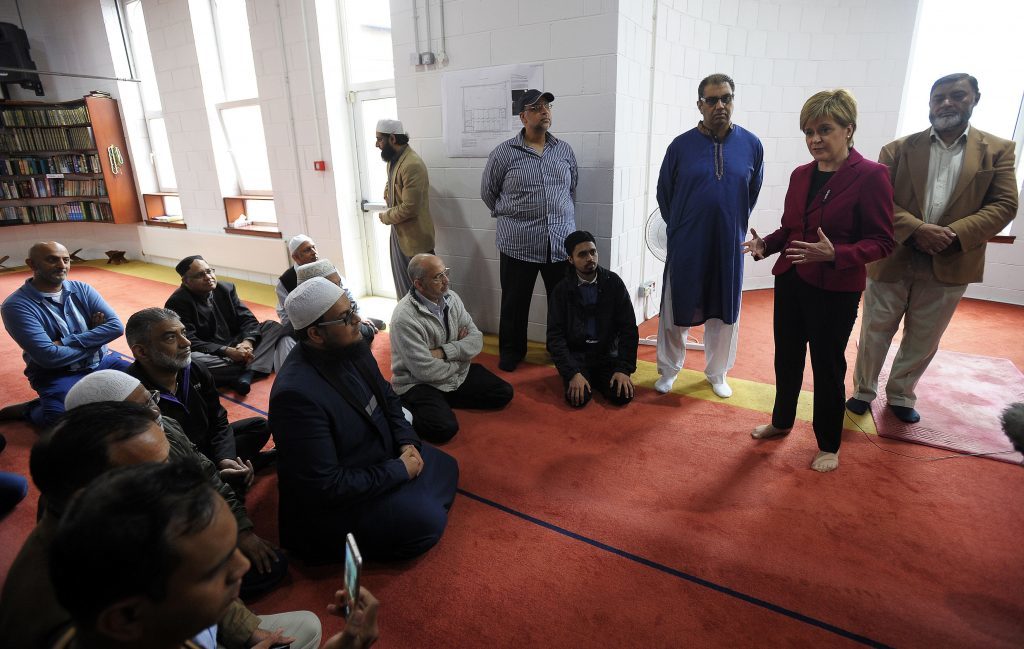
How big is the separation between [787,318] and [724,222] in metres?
0.72

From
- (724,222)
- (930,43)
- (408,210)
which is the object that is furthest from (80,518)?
(930,43)

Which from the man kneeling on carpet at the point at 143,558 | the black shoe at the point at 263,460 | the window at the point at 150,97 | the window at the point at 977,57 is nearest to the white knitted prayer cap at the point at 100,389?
the man kneeling on carpet at the point at 143,558

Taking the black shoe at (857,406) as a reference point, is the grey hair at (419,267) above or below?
above

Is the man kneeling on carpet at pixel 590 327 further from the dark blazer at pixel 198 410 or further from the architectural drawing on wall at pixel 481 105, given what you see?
the dark blazer at pixel 198 410

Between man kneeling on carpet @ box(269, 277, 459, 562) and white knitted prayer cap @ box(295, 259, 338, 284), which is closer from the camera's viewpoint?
man kneeling on carpet @ box(269, 277, 459, 562)

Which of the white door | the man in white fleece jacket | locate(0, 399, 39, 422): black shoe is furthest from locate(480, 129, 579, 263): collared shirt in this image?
locate(0, 399, 39, 422): black shoe

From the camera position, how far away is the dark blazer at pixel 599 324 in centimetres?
319

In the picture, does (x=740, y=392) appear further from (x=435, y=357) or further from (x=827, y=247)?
(x=435, y=357)

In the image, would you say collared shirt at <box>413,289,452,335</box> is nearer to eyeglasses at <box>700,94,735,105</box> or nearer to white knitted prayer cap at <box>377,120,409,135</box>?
white knitted prayer cap at <box>377,120,409,135</box>

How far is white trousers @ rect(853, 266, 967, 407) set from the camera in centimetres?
266

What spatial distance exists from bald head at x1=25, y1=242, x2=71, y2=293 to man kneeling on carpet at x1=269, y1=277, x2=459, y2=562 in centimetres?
203

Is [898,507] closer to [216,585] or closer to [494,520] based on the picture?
[494,520]

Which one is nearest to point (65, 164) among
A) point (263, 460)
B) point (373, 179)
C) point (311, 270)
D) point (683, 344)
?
point (373, 179)

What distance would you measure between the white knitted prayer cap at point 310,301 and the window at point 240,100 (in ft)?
16.3
